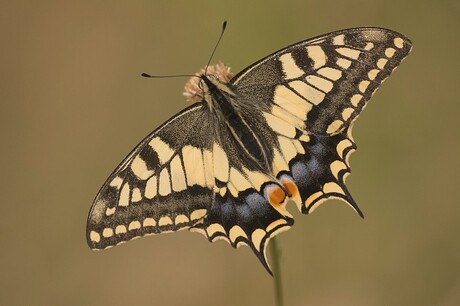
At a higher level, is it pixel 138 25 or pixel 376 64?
pixel 138 25

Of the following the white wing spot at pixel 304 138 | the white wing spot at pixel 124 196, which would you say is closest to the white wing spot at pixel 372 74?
the white wing spot at pixel 304 138

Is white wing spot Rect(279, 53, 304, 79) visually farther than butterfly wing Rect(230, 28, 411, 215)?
Yes

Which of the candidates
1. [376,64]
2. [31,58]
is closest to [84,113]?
[31,58]

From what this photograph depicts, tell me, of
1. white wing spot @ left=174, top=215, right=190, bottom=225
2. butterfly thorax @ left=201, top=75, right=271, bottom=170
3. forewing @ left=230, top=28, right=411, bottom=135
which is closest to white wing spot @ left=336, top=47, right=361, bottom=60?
forewing @ left=230, top=28, right=411, bottom=135

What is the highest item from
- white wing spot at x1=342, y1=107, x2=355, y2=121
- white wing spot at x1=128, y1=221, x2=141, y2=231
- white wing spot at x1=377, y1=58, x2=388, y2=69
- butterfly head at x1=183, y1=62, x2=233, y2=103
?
butterfly head at x1=183, y1=62, x2=233, y2=103

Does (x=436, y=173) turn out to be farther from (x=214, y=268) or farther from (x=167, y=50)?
(x=167, y=50)

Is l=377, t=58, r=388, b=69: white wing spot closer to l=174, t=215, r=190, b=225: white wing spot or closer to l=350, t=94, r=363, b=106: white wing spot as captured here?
l=350, t=94, r=363, b=106: white wing spot

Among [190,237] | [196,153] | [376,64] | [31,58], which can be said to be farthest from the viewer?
[31,58]

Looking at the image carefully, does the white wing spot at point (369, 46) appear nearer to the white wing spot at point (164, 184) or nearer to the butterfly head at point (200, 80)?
the butterfly head at point (200, 80)
